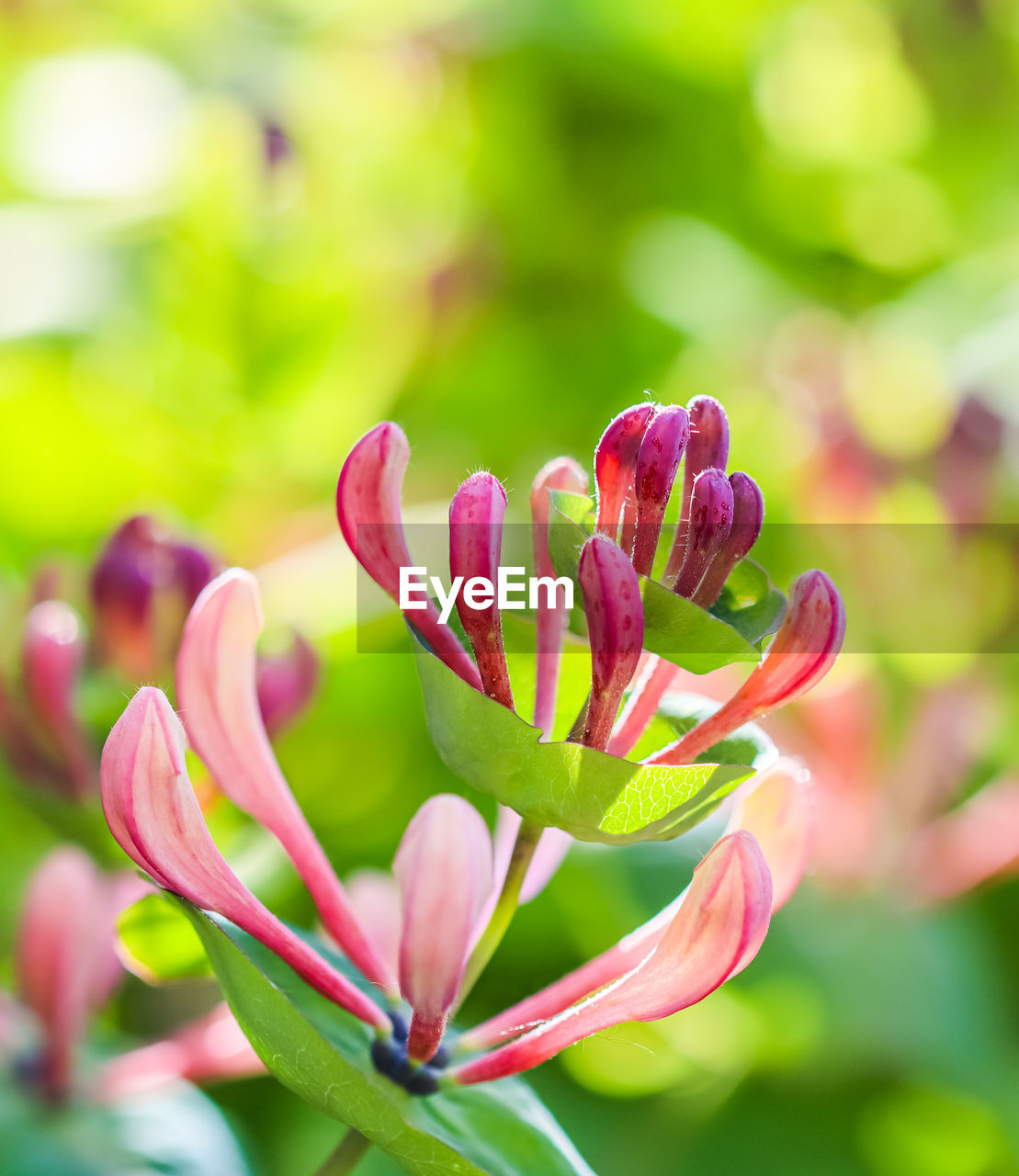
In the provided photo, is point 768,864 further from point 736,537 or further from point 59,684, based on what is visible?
point 59,684

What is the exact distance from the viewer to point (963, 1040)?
31.3 inches

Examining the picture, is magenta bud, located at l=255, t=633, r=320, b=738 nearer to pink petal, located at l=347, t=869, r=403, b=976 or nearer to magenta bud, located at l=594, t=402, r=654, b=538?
pink petal, located at l=347, t=869, r=403, b=976

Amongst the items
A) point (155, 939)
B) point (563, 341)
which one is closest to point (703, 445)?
point (155, 939)

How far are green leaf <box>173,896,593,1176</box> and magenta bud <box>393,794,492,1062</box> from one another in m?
0.03

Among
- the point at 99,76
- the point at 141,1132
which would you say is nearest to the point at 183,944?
the point at 141,1132

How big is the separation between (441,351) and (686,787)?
870mm

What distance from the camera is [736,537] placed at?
1.12 feet

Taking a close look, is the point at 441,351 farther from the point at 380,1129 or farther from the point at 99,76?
the point at 380,1129

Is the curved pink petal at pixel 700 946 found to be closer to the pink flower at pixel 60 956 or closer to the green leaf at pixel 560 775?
the green leaf at pixel 560 775

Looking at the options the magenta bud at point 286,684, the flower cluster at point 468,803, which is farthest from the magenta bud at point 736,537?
the magenta bud at point 286,684

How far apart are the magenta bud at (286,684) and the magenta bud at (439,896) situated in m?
0.19

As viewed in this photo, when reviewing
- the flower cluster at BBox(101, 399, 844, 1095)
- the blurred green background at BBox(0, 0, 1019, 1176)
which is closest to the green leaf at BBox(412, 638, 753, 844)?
the flower cluster at BBox(101, 399, 844, 1095)

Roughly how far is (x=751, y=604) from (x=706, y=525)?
4cm

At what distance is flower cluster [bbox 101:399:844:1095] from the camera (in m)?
0.33
